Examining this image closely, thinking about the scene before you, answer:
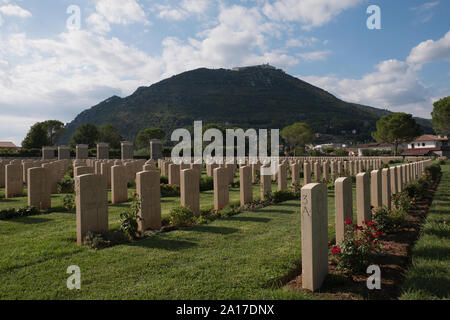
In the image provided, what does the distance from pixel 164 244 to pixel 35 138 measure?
2246 inches

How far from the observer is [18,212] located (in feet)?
28.7

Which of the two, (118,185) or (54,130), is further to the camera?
(54,130)

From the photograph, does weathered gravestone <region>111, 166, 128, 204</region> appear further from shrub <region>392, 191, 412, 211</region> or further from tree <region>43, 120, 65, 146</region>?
tree <region>43, 120, 65, 146</region>

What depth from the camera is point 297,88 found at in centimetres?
18175

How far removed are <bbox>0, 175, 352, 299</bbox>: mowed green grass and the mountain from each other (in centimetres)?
10131

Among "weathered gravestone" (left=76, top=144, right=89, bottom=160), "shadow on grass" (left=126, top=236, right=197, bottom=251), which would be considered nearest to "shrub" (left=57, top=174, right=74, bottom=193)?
"shadow on grass" (left=126, top=236, right=197, bottom=251)

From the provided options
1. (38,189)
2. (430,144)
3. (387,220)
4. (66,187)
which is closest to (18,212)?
(38,189)

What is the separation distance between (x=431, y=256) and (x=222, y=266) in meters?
3.41

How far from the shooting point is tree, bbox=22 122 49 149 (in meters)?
52.9

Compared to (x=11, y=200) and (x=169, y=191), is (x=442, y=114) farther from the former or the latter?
(x=11, y=200)

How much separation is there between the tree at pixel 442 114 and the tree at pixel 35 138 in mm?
68192

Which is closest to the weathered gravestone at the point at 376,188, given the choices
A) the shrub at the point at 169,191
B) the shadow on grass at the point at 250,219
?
the shadow on grass at the point at 250,219
